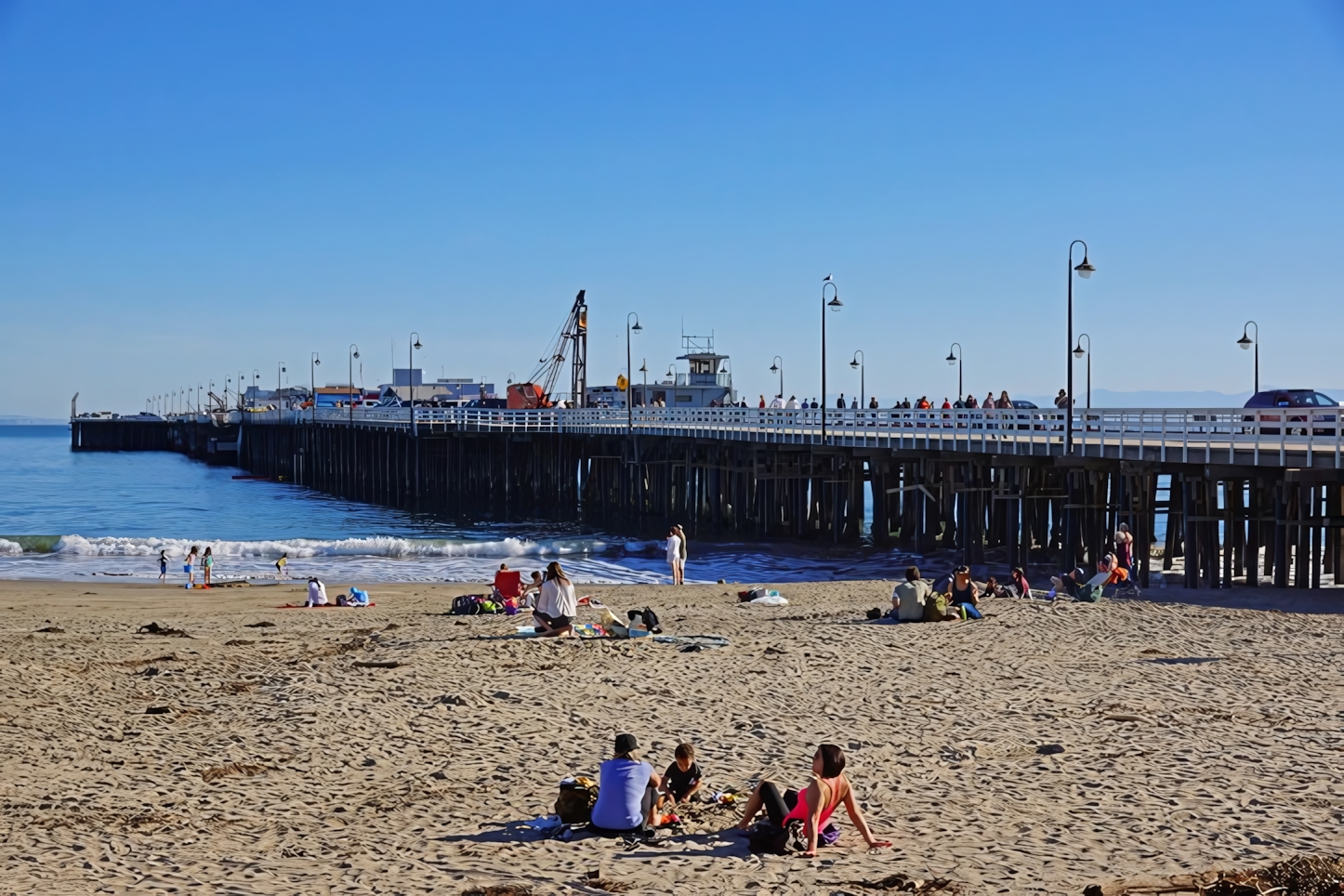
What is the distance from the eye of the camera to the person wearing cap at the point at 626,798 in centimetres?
810

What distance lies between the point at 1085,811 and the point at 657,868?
110 inches

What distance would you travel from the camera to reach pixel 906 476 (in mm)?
33875

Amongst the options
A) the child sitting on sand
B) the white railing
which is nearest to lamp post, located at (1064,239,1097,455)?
the white railing

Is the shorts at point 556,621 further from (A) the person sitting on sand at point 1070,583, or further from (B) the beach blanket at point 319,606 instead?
(A) the person sitting on sand at point 1070,583

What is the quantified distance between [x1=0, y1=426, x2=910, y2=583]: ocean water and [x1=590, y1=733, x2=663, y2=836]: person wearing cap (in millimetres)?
19868

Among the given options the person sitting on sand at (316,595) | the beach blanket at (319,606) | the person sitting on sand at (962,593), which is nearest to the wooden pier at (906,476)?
the person sitting on sand at (962,593)

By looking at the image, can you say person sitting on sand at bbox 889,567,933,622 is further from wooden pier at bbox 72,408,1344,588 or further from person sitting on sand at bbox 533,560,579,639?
wooden pier at bbox 72,408,1344,588

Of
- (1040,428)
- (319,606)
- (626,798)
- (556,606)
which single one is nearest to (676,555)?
(319,606)

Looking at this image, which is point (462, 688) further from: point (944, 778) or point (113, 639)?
point (113, 639)

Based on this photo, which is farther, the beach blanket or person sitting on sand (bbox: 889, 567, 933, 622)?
the beach blanket

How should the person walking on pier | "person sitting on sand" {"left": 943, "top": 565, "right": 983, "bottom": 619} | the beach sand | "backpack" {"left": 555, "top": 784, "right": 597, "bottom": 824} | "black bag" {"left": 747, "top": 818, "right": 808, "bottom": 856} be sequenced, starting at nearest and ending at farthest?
the beach sand → "black bag" {"left": 747, "top": 818, "right": 808, "bottom": 856} → "backpack" {"left": 555, "top": 784, "right": 597, "bottom": 824} → "person sitting on sand" {"left": 943, "top": 565, "right": 983, "bottom": 619} → the person walking on pier

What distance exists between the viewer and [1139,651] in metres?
14.2

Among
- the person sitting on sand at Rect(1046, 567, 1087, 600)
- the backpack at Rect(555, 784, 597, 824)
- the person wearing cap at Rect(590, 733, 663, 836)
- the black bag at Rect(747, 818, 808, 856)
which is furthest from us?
the person sitting on sand at Rect(1046, 567, 1087, 600)

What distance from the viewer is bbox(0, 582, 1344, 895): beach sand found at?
7594 mm
